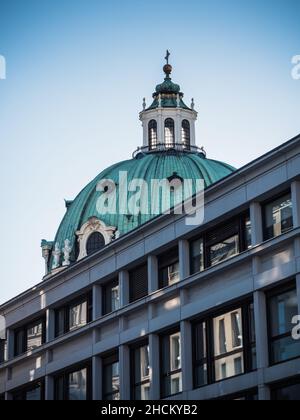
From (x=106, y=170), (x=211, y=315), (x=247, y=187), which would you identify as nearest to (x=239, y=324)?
(x=211, y=315)

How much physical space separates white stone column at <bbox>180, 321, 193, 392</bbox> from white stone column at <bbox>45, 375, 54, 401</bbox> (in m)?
9.24

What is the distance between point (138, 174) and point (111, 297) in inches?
2353

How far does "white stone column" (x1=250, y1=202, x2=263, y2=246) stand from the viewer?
42.6m

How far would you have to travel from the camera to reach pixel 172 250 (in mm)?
47219

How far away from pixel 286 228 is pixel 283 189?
1.24 m

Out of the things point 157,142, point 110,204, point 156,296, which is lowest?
point 156,296

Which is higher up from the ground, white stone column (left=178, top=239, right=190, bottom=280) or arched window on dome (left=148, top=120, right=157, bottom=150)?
arched window on dome (left=148, top=120, right=157, bottom=150)

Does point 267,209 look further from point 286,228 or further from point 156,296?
point 156,296

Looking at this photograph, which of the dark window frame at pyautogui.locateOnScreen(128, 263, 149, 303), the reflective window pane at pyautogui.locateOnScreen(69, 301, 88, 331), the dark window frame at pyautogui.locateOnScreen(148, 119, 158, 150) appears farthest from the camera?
the dark window frame at pyautogui.locateOnScreen(148, 119, 158, 150)

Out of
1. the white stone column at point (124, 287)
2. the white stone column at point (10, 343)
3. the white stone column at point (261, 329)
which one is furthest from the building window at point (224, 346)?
the white stone column at point (10, 343)

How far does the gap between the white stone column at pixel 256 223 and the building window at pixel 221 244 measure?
1.81ft

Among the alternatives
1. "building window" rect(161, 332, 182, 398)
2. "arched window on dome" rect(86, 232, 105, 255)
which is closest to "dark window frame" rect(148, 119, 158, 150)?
"arched window on dome" rect(86, 232, 105, 255)

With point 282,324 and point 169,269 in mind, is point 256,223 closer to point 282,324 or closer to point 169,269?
point 282,324

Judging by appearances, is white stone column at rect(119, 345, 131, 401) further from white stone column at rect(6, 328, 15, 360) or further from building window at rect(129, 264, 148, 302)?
white stone column at rect(6, 328, 15, 360)
